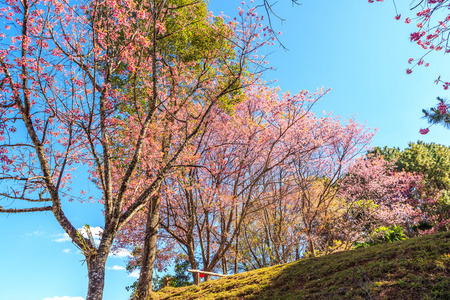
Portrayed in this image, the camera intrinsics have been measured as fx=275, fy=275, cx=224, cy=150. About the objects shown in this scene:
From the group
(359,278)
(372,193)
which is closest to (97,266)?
(359,278)

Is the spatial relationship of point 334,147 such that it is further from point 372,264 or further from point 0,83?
point 0,83

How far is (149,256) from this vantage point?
27.7ft

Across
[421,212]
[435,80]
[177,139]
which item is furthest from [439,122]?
[421,212]

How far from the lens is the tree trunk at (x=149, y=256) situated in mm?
8164

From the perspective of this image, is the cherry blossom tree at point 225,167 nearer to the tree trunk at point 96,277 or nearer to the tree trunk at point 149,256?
the tree trunk at point 149,256

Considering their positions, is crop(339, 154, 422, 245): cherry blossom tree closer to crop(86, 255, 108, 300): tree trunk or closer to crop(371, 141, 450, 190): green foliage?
crop(371, 141, 450, 190): green foliage

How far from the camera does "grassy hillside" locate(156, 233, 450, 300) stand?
4383 mm

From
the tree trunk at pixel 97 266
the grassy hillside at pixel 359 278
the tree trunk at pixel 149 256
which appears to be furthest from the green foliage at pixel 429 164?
the tree trunk at pixel 97 266

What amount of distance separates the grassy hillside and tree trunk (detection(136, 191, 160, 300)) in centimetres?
107

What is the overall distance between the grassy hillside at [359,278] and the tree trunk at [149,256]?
1.07 meters

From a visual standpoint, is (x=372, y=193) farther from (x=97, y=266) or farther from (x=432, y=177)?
(x=97, y=266)

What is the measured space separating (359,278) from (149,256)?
19.5 feet

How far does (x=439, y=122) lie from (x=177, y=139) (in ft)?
25.2

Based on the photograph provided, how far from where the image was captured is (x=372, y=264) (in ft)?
17.9
